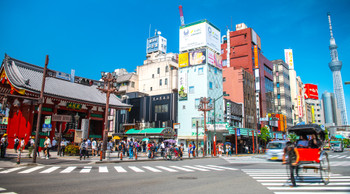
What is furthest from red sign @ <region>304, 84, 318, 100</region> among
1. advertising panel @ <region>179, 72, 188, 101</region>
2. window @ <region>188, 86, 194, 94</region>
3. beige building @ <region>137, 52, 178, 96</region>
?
advertising panel @ <region>179, 72, 188, 101</region>

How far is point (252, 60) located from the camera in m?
66.4

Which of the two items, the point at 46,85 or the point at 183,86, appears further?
the point at 183,86

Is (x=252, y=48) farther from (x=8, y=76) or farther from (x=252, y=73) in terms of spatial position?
(x=8, y=76)

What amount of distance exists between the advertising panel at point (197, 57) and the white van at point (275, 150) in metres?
28.7

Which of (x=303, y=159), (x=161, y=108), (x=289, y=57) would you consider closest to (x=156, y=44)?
(x=161, y=108)

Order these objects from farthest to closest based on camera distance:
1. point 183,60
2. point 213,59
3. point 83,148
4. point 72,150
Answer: point 183,60 → point 213,59 → point 72,150 → point 83,148

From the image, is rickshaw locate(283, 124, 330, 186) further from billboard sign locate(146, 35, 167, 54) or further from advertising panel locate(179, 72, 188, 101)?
billboard sign locate(146, 35, 167, 54)

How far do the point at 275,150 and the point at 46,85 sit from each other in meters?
28.3

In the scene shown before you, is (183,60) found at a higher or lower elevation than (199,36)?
lower

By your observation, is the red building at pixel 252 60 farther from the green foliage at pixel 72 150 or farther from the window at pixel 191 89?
the green foliage at pixel 72 150

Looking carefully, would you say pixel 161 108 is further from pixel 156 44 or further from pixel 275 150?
pixel 156 44

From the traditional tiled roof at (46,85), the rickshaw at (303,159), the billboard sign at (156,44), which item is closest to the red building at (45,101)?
the traditional tiled roof at (46,85)

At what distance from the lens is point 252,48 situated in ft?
220

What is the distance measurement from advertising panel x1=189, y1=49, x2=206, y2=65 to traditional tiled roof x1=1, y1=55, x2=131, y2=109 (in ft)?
66.1
